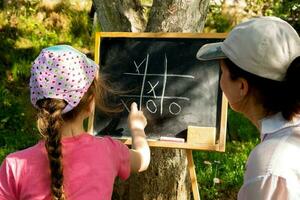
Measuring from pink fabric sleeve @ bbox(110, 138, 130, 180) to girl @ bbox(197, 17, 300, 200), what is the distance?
2.04 feet

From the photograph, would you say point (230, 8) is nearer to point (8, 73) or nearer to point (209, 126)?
point (8, 73)

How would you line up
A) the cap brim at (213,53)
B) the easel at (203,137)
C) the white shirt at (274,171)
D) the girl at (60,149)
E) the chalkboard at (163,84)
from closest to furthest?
1. the white shirt at (274,171)
2. the cap brim at (213,53)
3. the girl at (60,149)
4. the easel at (203,137)
5. the chalkboard at (163,84)

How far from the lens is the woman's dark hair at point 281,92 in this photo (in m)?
1.87

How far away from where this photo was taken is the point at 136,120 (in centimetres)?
306

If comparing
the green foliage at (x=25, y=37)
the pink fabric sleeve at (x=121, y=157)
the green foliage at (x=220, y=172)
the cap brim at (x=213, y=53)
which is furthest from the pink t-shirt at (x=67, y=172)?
the green foliage at (x=25, y=37)

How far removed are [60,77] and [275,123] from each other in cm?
88

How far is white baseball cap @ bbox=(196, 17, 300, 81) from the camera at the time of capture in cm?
189

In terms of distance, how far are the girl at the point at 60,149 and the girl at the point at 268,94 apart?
61cm

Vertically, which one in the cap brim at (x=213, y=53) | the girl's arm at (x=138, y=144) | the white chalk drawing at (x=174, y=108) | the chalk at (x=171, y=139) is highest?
the cap brim at (x=213, y=53)

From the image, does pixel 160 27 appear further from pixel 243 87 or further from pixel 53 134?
pixel 243 87

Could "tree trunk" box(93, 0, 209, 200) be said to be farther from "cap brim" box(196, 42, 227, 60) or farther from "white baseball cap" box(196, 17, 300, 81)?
"white baseball cap" box(196, 17, 300, 81)

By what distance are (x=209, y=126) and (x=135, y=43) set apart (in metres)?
0.70

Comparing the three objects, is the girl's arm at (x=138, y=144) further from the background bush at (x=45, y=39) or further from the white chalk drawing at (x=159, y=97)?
the background bush at (x=45, y=39)

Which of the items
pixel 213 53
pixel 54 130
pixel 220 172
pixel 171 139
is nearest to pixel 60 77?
pixel 54 130
